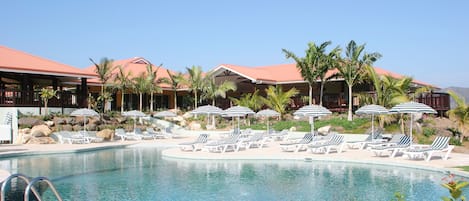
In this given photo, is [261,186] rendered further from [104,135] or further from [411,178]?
[104,135]

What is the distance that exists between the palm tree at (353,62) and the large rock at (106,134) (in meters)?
14.2

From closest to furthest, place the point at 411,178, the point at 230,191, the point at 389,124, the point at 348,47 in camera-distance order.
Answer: the point at 230,191 → the point at 411,178 → the point at 389,124 → the point at 348,47

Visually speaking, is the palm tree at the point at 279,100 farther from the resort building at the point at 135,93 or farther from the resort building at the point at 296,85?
the resort building at the point at 135,93

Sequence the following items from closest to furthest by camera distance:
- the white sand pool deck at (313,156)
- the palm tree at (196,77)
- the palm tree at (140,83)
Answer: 1. the white sand pool deck at (313,156)
2. the palm tree at (140,83)
3. the palm tree at (196,77)

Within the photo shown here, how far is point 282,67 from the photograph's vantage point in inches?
1590

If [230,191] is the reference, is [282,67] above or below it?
above

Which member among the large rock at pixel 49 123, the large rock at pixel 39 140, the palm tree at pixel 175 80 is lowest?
the large rock at pixel 39 140

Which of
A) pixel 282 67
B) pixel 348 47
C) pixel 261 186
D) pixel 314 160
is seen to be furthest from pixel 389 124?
pixel 282 67

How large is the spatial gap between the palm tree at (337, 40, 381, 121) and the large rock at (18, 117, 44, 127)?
17.7 meters

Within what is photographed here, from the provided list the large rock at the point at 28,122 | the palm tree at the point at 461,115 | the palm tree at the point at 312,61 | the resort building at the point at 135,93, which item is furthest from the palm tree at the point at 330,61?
the large rock at the point at 28,122

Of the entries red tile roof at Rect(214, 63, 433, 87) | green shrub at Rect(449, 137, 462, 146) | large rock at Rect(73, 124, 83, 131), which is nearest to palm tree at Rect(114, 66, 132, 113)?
red tile roof at Rect(214, 63, 433, 87)

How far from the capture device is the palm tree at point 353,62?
27328 millimetres

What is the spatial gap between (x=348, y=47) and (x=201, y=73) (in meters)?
11.4

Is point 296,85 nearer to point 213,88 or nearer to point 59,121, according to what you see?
point 213,88
